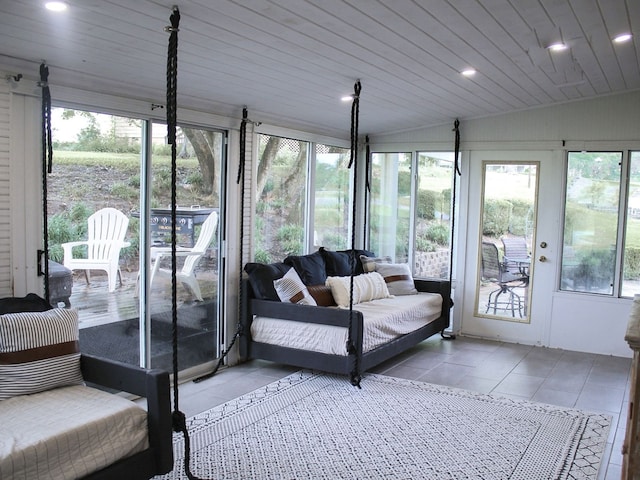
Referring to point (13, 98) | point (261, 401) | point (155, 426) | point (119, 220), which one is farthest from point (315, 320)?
point (13, 98)

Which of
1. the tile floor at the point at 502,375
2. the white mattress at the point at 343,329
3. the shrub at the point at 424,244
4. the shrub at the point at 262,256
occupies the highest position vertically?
the shrub at the point at 424,244

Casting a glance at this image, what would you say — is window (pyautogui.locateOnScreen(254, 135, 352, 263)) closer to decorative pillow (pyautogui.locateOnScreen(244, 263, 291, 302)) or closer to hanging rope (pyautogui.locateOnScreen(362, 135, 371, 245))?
hanging rope (pyautogui.locateOnScreen(362, 135, 371, 245))

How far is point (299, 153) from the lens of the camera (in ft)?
19.6

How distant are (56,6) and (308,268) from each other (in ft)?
11.1

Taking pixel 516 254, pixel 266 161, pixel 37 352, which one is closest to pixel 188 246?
pixel 266 161

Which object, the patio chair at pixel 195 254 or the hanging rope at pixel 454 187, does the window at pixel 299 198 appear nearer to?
the patio chair at pixel 195 254

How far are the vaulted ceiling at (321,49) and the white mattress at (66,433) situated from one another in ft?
5.89

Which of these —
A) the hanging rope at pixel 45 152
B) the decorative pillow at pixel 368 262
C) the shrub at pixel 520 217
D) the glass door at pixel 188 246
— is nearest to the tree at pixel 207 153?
the glass door at pixel 188 246

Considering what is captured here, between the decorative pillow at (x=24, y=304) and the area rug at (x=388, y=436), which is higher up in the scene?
the decorative pillow at (x=24, y=304)

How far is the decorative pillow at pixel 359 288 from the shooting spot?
214 inches

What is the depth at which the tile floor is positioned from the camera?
4.32m

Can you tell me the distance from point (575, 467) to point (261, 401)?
2.09 m

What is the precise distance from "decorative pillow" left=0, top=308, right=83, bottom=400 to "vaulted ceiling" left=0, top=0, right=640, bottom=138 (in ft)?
4.69

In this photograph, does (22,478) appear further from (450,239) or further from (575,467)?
(450,239)
